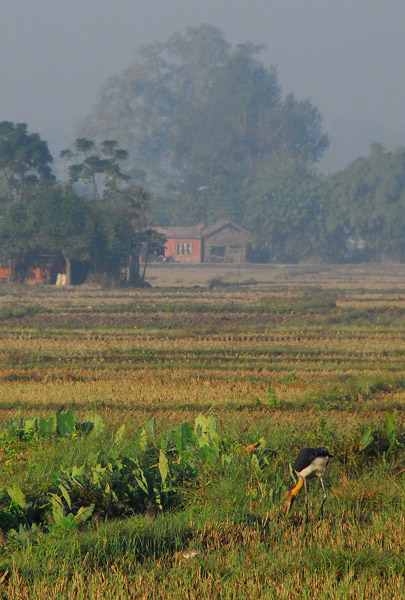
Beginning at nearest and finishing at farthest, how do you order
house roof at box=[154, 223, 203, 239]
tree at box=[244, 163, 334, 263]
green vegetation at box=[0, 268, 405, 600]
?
green vegetation at box=[0, 268, 405, 600] → house roof at box=[154, 223, 203, 239] → tree at box=[244, 163, 334, 263]

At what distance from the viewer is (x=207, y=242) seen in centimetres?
9419

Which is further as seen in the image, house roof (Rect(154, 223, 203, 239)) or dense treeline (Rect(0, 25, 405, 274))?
house roof (Rect(154, 223, 203, 239))

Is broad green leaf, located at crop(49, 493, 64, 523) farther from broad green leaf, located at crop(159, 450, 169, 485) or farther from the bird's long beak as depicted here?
the bird's long beak

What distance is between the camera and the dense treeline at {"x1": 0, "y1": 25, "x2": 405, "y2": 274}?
5200 cm

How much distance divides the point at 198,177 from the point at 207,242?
1018 inches

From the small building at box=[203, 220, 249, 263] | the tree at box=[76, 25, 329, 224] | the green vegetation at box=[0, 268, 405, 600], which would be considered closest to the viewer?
the green vegetation at box=[0, 268, 405, 600]

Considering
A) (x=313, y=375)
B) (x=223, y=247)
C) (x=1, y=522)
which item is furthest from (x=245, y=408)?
(x=223, y=247)

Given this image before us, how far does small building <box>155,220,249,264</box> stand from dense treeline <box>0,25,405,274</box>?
8.56 feet

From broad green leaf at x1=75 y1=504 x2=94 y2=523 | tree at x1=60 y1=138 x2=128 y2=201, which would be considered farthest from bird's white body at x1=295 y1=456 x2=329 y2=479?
tree at x1=60 y1=138 x2=128 y2=201

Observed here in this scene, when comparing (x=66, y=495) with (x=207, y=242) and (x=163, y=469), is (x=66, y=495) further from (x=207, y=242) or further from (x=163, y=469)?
(x=207, y=242)

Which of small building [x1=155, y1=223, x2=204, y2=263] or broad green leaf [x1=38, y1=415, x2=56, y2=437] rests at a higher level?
small building [x1=155, y1=223, x2=204, y2=263]

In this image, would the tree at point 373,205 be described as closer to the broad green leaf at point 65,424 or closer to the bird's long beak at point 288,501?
the broad green leaf at point 65,424

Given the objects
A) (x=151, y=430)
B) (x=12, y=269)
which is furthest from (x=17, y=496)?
(x=12, y=269)

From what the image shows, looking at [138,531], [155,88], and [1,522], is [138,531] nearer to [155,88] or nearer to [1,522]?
[1,522]
